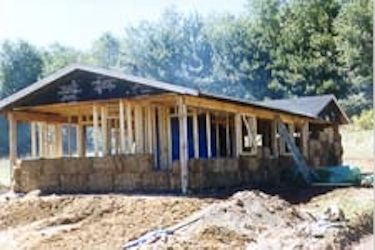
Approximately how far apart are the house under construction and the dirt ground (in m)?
1.35

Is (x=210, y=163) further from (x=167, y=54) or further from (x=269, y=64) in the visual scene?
(x=167, y=54)

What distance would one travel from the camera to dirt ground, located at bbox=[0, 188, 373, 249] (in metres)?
7.66

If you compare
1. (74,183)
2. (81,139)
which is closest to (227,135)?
(81,139)

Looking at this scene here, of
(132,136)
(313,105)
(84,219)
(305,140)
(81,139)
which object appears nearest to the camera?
(84,219)

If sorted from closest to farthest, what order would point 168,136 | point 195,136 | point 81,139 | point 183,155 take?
point 183,155 → point 195,136 → point 168,136 → point 81,139

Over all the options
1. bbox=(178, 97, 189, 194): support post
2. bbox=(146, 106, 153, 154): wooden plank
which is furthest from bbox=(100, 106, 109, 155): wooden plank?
bbox=(178, 97, 189, 194): support post

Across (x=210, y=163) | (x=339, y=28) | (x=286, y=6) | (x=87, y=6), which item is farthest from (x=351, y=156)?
(x=87, y=6)

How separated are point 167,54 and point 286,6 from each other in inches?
306

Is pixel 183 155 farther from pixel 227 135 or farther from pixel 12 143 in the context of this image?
pixel 227 135

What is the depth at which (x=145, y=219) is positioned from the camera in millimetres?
9008

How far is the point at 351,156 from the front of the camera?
20.8 meters

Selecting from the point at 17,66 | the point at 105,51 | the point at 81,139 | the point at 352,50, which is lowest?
the point at 81,139

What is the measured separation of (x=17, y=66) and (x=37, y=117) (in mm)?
17924

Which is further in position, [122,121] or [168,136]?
[168,136]
